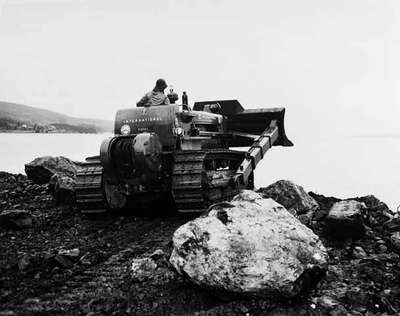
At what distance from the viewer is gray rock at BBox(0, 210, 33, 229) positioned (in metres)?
7.30

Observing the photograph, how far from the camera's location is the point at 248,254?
4316 millimetres

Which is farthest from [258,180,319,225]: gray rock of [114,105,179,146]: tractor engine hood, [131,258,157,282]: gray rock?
[131,258,157,282]: gray rock

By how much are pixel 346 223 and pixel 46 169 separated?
25.3ft

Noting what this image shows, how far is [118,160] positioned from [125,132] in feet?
3.21

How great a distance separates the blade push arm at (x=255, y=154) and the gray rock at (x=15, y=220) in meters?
3.72

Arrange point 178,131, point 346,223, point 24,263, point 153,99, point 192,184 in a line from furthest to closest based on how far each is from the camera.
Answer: point 153,99 → point 178,131 → point 192,184 → point 346,223 → point 24,263

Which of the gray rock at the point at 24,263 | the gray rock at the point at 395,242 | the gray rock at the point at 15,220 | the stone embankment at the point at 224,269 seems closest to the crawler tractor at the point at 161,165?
the gray rock at the point at 15,220

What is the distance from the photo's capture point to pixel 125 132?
26.7ft

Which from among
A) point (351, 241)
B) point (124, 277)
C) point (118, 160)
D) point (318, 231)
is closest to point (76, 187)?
point (118, 160)

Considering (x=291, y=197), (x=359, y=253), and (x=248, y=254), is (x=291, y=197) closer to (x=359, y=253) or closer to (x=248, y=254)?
(x=359, y=253)

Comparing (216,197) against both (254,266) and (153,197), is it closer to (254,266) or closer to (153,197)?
(153,197)

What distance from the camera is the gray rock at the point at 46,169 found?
11.0m

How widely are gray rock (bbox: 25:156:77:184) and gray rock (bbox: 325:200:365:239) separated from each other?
693 cm

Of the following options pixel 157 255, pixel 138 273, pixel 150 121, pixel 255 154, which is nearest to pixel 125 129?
pixel 150 121
